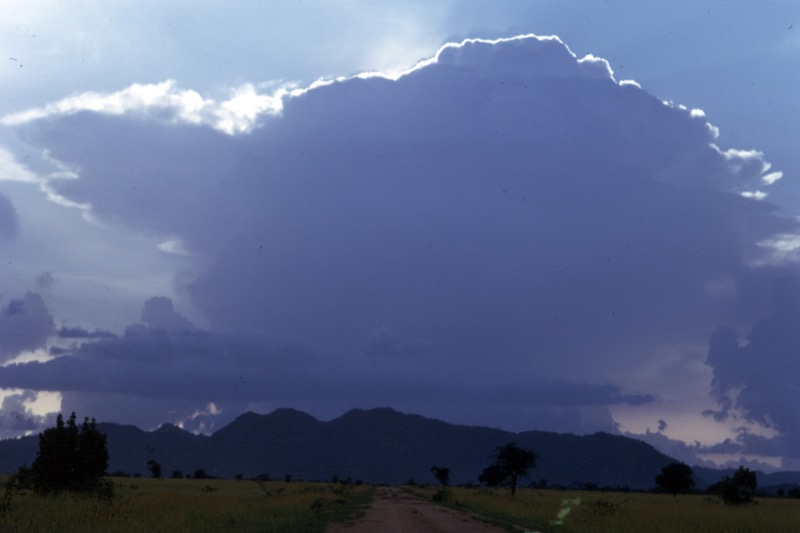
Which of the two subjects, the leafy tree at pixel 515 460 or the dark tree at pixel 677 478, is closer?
the leafy tree at pixel 515 460

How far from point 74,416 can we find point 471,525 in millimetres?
30223

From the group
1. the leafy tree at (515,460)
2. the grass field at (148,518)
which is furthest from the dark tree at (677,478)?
the grass field at (148,518)

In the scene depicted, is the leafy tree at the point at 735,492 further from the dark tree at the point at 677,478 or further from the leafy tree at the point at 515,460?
the dark tree at the point at 677,478

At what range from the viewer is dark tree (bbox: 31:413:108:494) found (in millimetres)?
48938

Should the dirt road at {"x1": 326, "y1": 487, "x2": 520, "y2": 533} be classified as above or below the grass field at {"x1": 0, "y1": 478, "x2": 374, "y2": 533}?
above

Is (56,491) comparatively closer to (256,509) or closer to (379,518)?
(256,509)

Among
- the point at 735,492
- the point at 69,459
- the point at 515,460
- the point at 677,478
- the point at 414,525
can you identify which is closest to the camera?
the point at 414,525

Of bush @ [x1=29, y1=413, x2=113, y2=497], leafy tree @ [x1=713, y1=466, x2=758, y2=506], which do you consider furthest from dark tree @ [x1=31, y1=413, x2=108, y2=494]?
leafy tree @ [x1=713, y1=466, x2=758, y2=506]

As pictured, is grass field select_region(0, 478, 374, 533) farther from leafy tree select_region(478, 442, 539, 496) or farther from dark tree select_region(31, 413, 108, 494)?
leafy tree select_region(478, 442, 539, 496)

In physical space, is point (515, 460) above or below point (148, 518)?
above

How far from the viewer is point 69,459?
49750mm

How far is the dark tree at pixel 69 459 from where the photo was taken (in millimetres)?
48938

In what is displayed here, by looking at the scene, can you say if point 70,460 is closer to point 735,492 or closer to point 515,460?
point 735,492

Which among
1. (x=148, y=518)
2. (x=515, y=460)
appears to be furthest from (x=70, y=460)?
(x=515, y=460)
